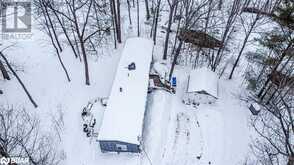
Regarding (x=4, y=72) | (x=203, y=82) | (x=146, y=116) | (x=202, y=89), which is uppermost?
(x=4, y=72)

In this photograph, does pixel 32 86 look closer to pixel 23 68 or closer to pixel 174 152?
pixel 23 68

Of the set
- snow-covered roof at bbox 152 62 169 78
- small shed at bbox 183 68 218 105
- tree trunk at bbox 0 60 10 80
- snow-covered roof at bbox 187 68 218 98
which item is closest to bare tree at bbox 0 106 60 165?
tree trunk at bbox 0 60 10 80

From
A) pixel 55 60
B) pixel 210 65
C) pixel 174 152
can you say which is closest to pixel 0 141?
pixel 174 152

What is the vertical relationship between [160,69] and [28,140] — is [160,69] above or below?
above

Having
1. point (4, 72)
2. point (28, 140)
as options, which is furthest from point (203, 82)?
point (4, 72)

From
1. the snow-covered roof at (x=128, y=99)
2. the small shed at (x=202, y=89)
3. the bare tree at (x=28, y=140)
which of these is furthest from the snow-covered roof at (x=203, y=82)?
the bare tree at (x=28, y=140)

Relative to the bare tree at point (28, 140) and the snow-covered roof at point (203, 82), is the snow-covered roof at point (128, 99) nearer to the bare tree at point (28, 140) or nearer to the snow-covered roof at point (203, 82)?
the bare tree at point (28, 140)

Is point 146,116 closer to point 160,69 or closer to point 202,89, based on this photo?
point 202,89
